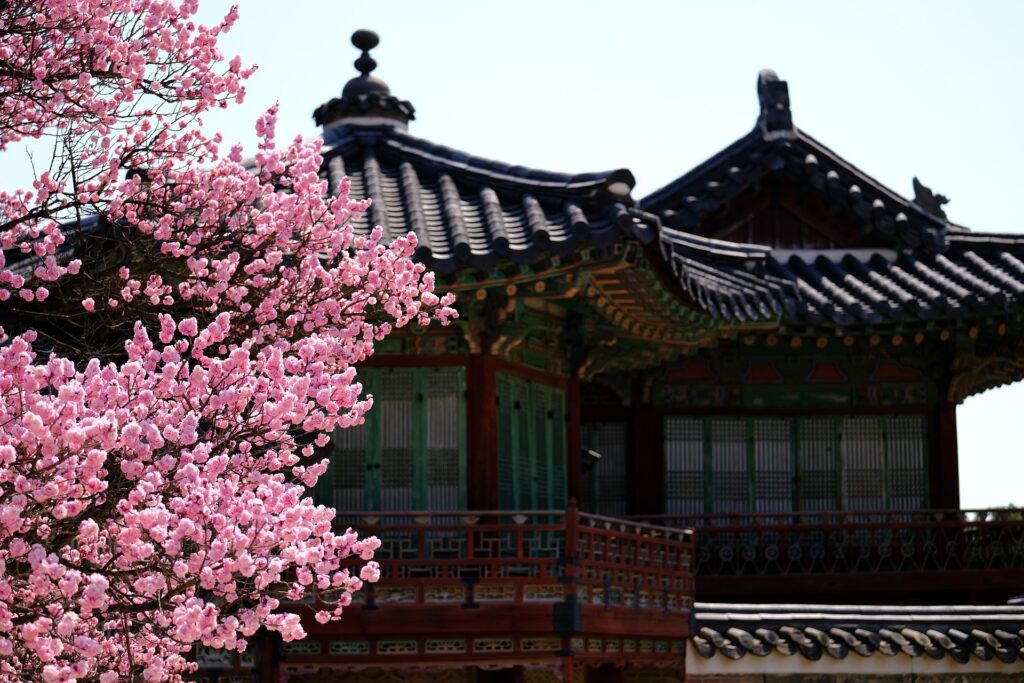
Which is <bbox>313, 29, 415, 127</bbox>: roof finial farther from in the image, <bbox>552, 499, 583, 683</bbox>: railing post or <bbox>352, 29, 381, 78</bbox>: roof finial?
<bbox>552, 499, 583, 683</bbox>: railing post

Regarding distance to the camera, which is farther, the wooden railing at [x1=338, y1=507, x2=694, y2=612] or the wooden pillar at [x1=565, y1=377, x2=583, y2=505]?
the wooden pillar at [x1=565, y1=377, x2=583, y2=505]

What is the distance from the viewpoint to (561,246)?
14945 millimetres

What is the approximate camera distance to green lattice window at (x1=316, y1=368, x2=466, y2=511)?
16266mm

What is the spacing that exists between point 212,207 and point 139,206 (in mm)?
414

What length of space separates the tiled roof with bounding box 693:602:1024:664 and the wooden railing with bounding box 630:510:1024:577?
2.01 metres

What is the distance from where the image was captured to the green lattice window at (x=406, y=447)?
1627cm

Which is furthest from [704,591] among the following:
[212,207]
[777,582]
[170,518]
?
[170,518]

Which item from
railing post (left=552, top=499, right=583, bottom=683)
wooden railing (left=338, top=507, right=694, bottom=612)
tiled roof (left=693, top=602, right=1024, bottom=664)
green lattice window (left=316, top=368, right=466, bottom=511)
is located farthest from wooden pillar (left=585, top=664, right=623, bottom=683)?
railing post (left=552, top=499, right=583, bottom=683)

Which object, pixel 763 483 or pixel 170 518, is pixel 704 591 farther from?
pixel 170 518

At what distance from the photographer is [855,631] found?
1741 centimetres

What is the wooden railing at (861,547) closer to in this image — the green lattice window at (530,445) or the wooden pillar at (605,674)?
the wooden pillar at (605,674)

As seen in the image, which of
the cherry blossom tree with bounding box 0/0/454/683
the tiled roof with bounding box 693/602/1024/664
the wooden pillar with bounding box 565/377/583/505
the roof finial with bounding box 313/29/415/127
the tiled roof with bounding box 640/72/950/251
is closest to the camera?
the cherry blossom tree with bounding box 0/0/454/683

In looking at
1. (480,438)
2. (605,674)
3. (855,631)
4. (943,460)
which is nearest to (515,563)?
(480,438)

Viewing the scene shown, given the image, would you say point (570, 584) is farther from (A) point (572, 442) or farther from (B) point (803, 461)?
(B) point (803, 461)
